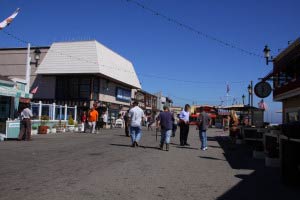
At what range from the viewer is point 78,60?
116 ft

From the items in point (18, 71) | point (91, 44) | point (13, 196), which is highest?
point (91, 44)

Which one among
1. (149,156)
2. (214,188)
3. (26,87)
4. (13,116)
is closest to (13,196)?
(214,188)

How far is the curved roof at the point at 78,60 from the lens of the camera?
34.8 m

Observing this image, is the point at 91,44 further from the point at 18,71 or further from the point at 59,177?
the point at 59,177

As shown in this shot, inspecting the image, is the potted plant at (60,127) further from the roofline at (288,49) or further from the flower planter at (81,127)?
the roofline at (288,49)

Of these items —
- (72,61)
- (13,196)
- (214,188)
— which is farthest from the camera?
(72,61)

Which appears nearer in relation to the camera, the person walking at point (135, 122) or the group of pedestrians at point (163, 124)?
the group of pedestrians at point (163, 124)

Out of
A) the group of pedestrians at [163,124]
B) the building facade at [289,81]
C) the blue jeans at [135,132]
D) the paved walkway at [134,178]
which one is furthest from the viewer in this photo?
the building facade at [289,81]

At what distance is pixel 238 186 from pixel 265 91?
1150cm

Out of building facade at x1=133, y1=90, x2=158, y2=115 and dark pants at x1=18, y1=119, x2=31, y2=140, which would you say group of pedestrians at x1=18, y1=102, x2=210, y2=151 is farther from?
building facade at x1=133, y1=90, x2=158, y2=115

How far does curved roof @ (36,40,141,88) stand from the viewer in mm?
34844

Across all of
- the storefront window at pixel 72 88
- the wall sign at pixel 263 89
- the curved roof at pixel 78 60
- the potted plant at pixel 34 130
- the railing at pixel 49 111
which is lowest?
the potted plant at pixel 34 130

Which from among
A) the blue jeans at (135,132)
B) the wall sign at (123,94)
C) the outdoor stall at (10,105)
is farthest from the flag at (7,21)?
the wall sign at (123,94)

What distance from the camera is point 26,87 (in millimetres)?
26344
